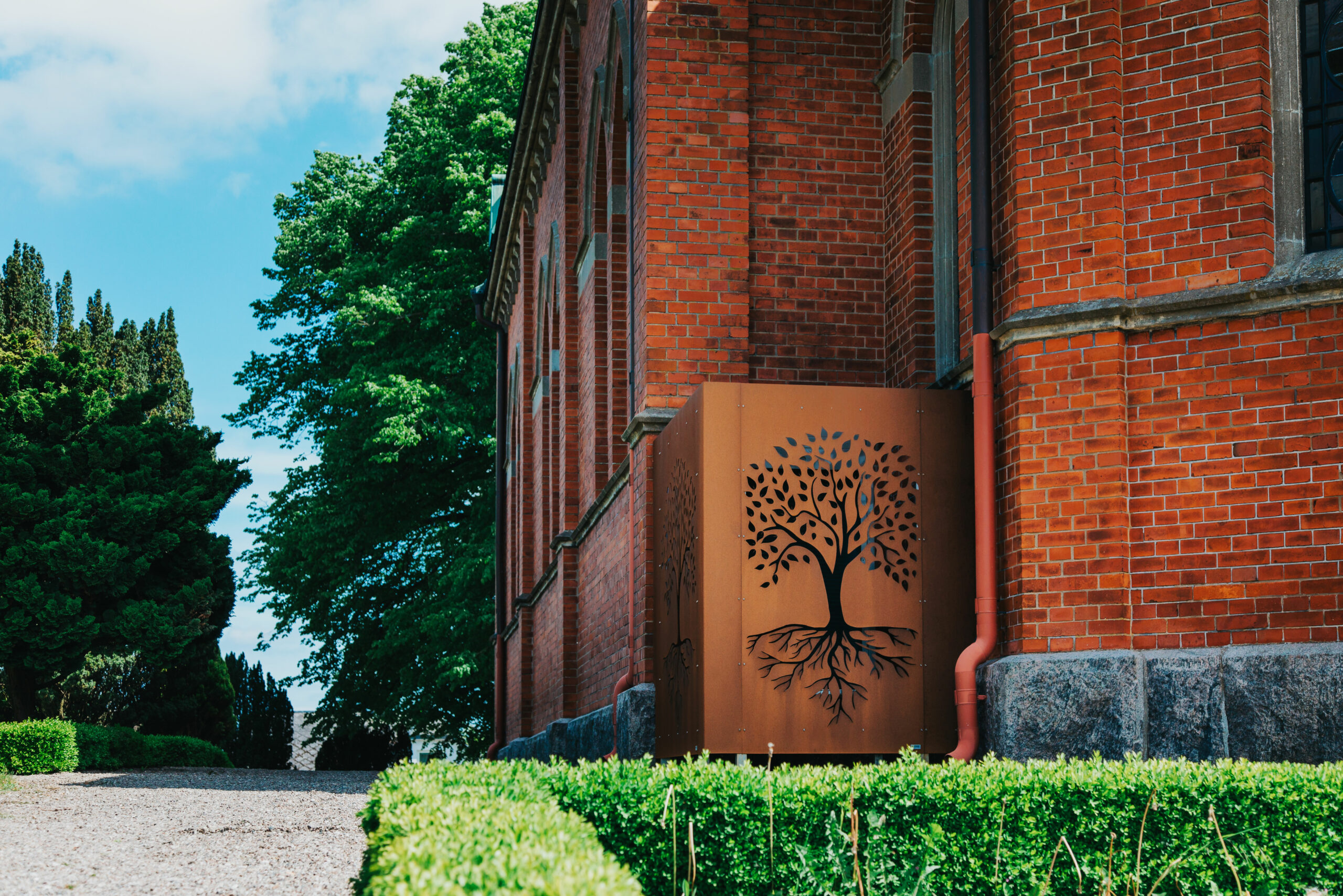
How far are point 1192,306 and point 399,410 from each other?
62.9ft

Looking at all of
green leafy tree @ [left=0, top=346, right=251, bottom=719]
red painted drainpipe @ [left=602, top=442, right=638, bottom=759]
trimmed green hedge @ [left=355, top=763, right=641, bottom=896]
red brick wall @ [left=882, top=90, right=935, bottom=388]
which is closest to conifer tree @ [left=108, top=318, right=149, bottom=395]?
green leafy tree @ [left=0, top=346, right=251, bottom=719]

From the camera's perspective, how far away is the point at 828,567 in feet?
27.8

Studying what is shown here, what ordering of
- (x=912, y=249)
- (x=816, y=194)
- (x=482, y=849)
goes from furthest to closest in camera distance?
1. (x=816, y=194)
2. (x=912, y=249)
3. (x=482, y=849)

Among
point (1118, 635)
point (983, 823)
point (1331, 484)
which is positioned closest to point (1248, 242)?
point (1331, 484)

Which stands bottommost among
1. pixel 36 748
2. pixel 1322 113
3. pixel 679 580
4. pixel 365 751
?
pixel 365 751

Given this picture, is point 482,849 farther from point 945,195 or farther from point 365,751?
point 365,751

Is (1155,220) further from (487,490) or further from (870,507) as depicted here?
(487,490)

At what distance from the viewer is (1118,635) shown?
732 cm

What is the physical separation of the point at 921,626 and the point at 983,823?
10.2 ft

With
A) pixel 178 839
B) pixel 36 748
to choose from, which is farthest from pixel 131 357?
pixel 178 839

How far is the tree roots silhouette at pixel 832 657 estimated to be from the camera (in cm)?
836

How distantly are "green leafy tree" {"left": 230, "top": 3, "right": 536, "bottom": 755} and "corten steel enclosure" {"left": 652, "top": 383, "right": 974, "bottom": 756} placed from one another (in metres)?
16.3

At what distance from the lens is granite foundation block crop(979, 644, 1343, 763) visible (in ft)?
22.1

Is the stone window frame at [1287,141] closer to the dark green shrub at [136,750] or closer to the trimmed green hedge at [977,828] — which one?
the trimmed green hedge at [977,828]
